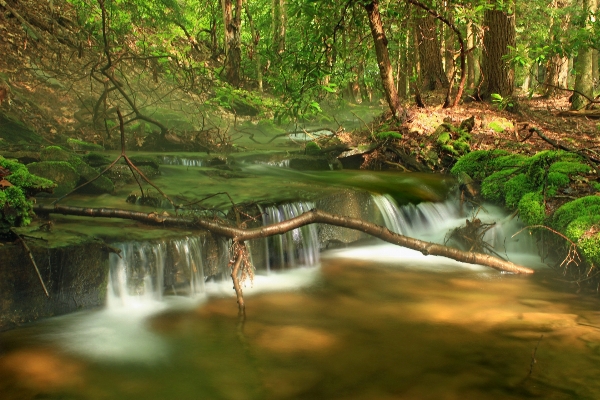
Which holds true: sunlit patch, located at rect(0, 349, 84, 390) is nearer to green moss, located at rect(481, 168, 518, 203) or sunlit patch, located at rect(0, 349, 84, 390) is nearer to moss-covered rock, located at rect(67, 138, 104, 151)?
moss-covered rock, located at rect(67, 138, 104, 151)

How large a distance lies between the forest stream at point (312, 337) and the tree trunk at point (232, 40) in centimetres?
1261

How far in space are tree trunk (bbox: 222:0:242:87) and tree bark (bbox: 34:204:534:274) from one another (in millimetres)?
13758

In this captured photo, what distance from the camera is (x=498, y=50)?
1484cm

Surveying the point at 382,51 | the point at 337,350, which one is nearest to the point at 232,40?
the point at 382,51

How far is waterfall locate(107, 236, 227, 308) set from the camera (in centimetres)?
603

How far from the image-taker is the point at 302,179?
10.4 metres

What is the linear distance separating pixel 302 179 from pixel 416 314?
16.1ft

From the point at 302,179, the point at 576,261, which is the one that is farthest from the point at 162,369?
the point at 302,179

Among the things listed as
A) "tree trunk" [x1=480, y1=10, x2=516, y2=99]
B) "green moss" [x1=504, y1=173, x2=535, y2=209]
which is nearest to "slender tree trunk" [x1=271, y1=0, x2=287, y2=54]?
"tree trunk" [x1=480, y1=10, x2=516, y2=99]

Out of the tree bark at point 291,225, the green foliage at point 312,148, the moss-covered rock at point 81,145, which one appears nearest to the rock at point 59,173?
the tree bark at point 291,225

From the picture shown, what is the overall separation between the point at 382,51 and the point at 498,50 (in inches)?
161

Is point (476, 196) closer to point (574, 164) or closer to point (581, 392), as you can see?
point (574, 164)

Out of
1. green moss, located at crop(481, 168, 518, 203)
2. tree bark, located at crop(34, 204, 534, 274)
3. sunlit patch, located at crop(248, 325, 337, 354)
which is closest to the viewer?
sunlit patch, located at crop(248, 325, 337, 354)

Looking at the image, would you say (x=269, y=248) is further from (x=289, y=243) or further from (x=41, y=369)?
(x=41, y=369)
